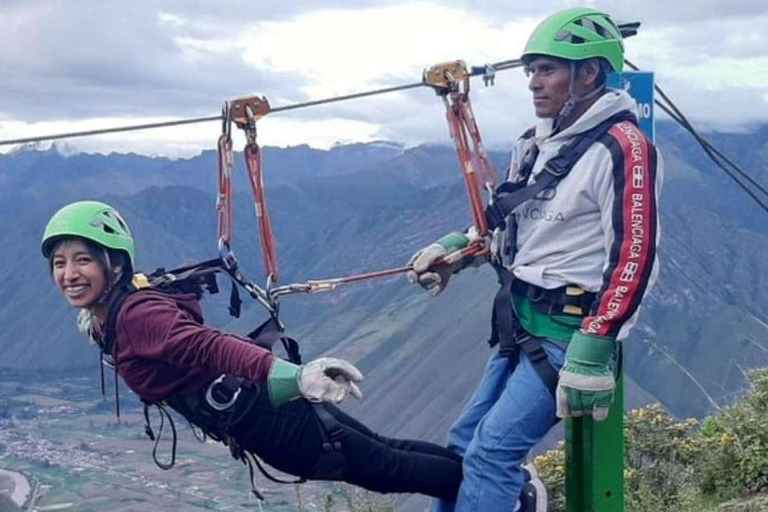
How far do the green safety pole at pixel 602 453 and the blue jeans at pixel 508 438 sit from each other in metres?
0.46

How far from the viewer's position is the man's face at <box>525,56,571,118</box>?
5652 mm

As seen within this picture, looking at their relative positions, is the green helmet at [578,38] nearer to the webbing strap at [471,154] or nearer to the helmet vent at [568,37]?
the helmet vent at [568,37]

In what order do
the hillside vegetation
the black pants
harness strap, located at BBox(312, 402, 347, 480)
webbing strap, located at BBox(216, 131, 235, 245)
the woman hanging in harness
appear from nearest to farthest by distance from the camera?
the woman hanging in harness → the black pants → harness strap, located at BBox(312, 402, 347, 480) → webbing strap, located at BBox(216, 131, 235, 245) → the hillside vegetation

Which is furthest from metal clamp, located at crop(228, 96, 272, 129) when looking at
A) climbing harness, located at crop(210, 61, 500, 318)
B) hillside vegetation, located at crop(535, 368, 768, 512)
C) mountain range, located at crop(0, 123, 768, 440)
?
mountain range, located at crop(0, 123, 768, 440)

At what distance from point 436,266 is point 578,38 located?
141cm

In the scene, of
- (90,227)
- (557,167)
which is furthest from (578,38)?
(90,227)

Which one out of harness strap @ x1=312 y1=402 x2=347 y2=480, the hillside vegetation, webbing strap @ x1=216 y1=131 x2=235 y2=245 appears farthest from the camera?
the hillside vegetation

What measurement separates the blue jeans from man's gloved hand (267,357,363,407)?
759mm

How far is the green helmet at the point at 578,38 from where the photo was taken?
18.3 ft

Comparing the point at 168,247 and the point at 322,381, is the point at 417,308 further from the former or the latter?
the point at 322,381

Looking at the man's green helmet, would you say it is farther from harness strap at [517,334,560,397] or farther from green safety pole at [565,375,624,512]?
green safety pole at [565,375,624,512]

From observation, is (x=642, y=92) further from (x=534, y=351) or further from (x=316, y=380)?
(x=316, y=380)

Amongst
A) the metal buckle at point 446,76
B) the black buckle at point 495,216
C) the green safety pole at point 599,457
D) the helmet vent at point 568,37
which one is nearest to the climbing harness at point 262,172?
the metal buckle at point 446,76

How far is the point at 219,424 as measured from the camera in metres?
5.69
